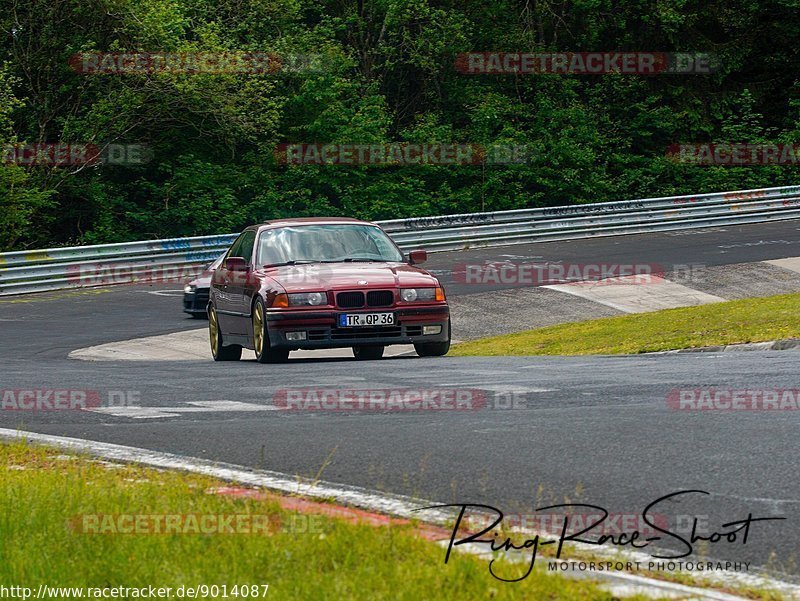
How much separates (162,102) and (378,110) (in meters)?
7.32

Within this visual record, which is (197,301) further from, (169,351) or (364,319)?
(364,319)

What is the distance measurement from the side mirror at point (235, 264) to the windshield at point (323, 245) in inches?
7.4

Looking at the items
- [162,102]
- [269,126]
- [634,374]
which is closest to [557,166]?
[269,126]

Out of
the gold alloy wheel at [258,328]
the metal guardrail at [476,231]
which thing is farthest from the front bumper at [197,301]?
the gold alloy wheel at [258,328]

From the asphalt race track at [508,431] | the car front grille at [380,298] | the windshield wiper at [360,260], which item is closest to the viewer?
the asphalt race track at [508,431]

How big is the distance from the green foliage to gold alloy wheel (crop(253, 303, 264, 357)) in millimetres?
18561

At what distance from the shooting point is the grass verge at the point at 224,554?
14.6 feet

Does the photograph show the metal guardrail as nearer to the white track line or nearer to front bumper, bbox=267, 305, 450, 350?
front bumper, bbox=267, 305, 450, 350

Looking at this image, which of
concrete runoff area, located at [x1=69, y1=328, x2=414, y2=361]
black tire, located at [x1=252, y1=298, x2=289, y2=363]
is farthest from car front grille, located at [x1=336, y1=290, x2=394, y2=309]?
concrete runoff area, located at [x1=69, y1=328, x2=414, y2=361]

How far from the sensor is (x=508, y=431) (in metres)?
7.90

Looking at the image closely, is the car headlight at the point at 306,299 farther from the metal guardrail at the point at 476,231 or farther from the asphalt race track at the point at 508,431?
the metal guardrail at the point at 476,231

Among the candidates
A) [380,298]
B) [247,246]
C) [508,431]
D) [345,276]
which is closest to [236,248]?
[247,246]

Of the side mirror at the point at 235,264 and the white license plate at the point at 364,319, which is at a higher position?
the side mirror at the point at 235,264

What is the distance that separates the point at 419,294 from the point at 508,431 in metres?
5.86
